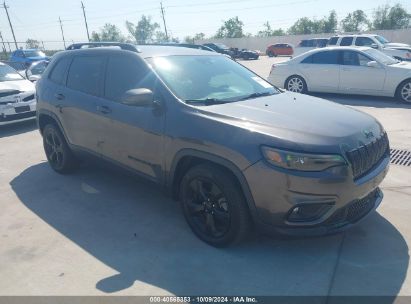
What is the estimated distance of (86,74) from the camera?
4.47m

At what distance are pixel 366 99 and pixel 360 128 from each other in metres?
7.53

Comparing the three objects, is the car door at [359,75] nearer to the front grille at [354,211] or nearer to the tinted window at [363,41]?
the front grille at [354,211]

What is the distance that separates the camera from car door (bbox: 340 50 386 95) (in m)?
9.26

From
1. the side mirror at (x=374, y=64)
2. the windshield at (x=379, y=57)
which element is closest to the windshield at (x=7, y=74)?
the side mirror at (x=374, y=64)

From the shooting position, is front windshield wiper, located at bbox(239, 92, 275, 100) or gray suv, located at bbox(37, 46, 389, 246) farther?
front windshield wiper, located at bbox(239, 92, 275, 100)

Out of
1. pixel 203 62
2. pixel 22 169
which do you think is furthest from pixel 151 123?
pixel 22 169

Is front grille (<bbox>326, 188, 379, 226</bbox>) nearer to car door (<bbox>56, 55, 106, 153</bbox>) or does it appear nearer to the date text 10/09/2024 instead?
the date text 10/09/2024

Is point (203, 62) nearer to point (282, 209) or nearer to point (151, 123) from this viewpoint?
point (151, 123)

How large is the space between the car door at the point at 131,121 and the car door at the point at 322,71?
750 cm

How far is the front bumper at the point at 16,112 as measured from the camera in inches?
307

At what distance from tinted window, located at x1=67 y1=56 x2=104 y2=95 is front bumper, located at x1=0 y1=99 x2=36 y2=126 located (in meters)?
3.94

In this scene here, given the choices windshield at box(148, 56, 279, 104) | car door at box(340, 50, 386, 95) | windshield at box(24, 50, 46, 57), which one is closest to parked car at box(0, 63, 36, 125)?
windshield at box(148, 56, 279, 104)

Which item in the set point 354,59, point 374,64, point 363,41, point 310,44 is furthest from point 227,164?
point 310,44

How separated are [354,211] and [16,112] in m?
7.50
